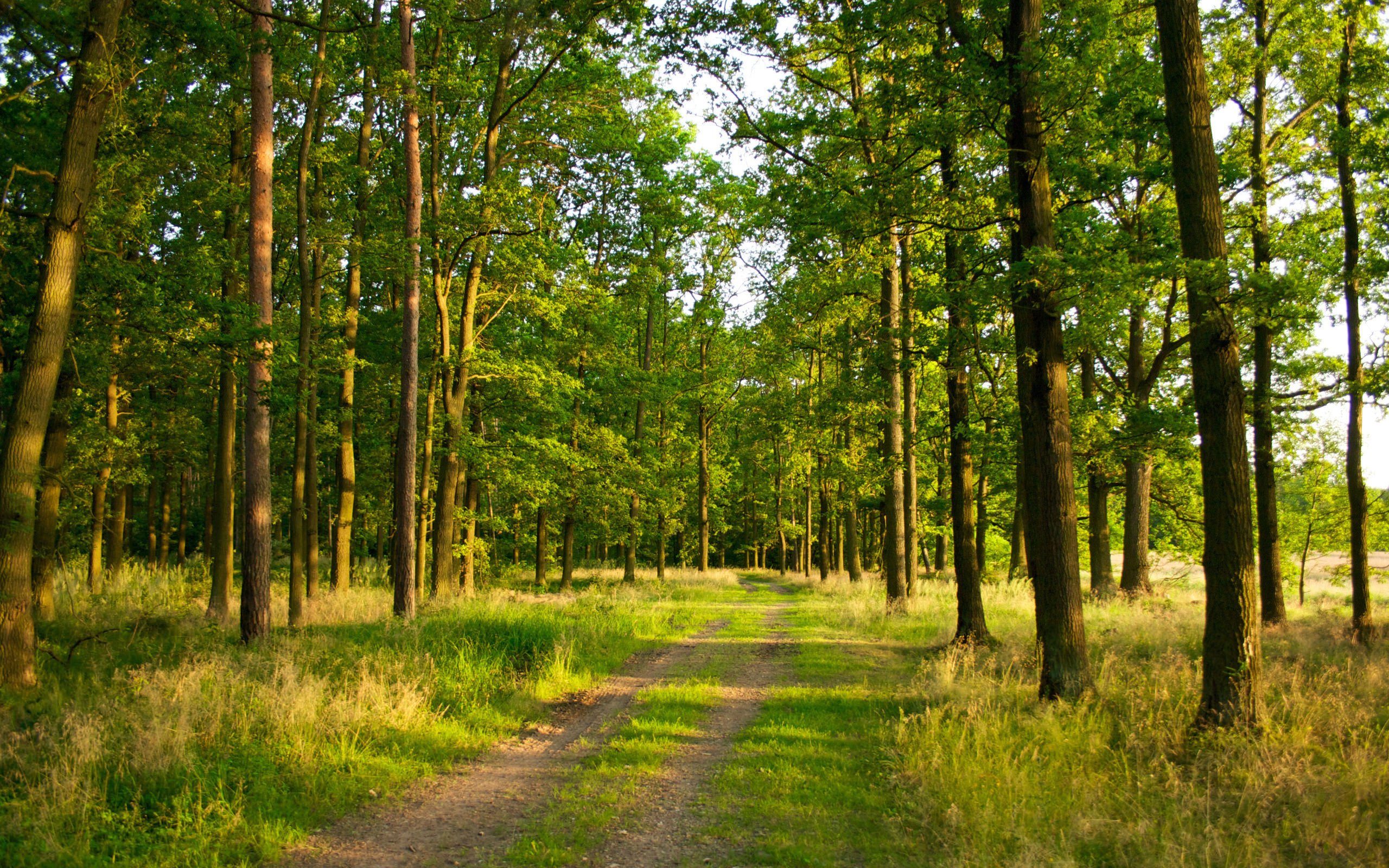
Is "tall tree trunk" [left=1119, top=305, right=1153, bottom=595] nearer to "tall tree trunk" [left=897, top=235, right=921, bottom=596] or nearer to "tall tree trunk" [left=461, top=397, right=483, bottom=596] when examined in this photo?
"tall tree trunk" [left=897, top=235, right=921, bottom=596]

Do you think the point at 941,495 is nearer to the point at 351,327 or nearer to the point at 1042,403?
the point at 1042,403

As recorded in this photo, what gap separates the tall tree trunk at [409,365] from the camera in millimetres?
14531

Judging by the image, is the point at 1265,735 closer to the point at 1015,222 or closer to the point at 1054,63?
the point at 1015,222

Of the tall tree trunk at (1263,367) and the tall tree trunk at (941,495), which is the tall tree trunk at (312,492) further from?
the tall tree trunk at (941,495)

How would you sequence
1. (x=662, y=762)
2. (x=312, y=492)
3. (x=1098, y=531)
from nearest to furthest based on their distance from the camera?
(x=662, y=762)
(x=312, y=492)
(x=1098, y=531)

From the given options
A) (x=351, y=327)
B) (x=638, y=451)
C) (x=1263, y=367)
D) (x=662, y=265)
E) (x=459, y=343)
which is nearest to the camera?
(x=1263, y=367)

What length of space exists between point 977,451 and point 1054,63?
1420 cm

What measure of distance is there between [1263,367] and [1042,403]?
7.58 metres

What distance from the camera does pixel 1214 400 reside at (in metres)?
6.56

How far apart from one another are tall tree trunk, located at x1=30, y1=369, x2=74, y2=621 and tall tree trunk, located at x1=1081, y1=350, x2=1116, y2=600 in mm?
21732

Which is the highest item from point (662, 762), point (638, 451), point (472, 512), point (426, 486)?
point (638, 451)

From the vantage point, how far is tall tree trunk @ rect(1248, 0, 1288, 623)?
505 inches

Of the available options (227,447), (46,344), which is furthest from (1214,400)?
(227,447)

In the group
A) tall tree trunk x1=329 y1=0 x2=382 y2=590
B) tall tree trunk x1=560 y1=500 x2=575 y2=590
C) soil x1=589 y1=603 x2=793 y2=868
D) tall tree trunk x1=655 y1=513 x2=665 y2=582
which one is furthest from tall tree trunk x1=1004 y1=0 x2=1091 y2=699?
tall tree trunk x1=655 y1=513 x2=665 y2=582
